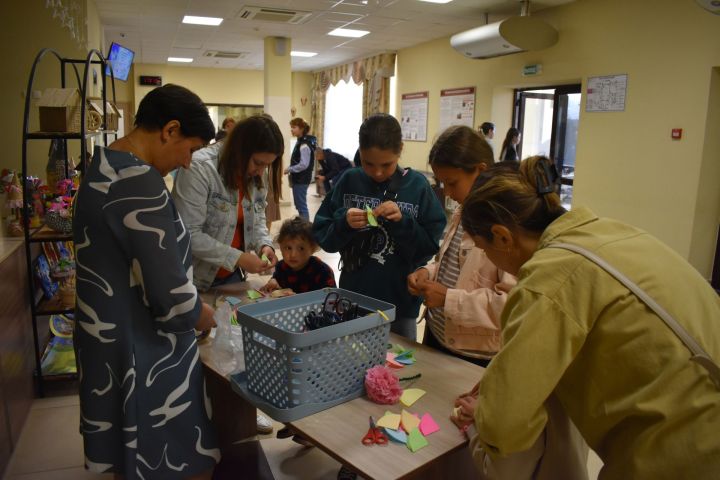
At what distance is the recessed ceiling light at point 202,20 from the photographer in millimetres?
7634

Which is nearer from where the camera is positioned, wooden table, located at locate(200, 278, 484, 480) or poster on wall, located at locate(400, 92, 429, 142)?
wooden table, located at locate(200, 278, 484, 480)

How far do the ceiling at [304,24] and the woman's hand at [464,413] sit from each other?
585cm

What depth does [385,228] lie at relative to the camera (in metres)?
1.94

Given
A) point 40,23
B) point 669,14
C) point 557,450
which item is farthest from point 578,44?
point 557,450

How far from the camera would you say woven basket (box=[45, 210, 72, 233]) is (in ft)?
9.30

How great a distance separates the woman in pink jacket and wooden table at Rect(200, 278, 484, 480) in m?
0.07

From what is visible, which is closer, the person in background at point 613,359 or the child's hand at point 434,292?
the person in background at point 613,359

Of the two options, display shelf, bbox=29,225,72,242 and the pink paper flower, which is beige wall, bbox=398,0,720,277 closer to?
the pink paper flower

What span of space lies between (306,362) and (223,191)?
1031 millimetres

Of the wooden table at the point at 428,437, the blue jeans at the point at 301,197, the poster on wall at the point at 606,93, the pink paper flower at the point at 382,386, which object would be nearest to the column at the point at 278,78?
the blue jeans at the point at 301,197

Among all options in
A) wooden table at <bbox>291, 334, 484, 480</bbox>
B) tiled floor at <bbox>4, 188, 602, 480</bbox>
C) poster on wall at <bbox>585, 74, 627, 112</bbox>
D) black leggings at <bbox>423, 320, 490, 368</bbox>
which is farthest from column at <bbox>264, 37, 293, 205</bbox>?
wooden table at <bbox>291, 334, 484, 480</bbox>

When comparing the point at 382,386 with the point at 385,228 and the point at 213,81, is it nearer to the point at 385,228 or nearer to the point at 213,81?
the point at 385,228

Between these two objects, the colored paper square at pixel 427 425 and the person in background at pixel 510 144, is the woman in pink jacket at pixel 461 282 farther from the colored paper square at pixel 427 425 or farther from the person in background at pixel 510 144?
the person in background at pixel 510 144

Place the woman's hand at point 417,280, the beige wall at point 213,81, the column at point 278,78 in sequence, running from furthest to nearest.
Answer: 1. the beige wall at point 213,81
2. the column at point 278,78
3. the woman's hand at point 417,280
